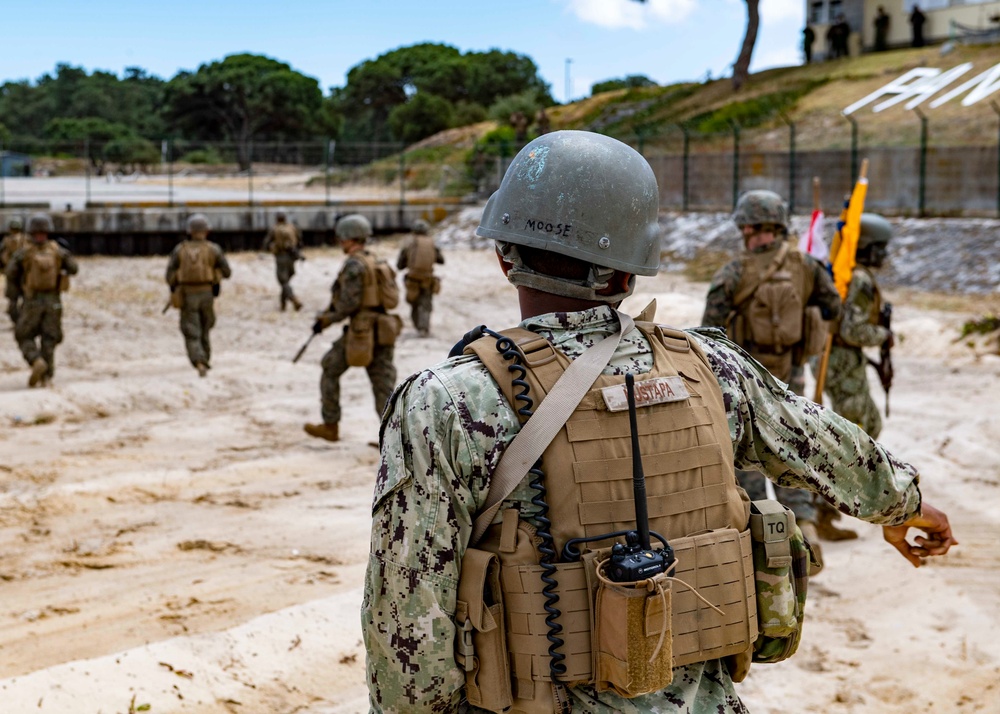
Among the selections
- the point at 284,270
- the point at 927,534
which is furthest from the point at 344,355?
the point at 284,270

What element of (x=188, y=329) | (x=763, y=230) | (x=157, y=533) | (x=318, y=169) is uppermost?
(x=318, y=169)

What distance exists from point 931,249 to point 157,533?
50.0 ft

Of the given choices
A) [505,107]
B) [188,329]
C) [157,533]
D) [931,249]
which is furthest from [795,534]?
[505,107]

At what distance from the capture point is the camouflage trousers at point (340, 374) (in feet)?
28.0

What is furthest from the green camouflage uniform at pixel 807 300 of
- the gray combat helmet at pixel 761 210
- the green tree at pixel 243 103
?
the green tree at pixel 243 103

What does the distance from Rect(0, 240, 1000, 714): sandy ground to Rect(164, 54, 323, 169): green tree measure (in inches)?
1758

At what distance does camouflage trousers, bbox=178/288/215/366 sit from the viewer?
38.5 ft

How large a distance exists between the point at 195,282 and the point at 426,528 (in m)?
10.5

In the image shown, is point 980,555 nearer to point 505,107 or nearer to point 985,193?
point 985,193

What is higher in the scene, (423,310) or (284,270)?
(284,270)

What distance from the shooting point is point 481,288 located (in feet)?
64.8

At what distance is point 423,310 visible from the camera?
48.6 ft

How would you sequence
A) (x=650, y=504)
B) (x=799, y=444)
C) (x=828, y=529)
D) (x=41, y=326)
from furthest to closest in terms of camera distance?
(x=41, y=326) → (x=828, y=529) → (x=799, y=444) → (x=650, y=504)

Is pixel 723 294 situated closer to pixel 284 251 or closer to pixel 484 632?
pixel 484 632
